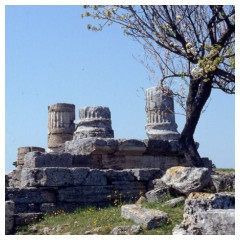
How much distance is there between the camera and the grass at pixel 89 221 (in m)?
9.20

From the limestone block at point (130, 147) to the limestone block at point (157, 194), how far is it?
3449 millimetres

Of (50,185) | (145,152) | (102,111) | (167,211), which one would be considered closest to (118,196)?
(50,185)

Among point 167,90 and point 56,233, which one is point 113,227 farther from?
point 167,90

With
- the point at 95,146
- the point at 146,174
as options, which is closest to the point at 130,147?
the point at 95,146

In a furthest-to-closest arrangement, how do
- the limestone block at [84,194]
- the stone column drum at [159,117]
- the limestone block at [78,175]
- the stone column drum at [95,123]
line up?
the stone column drum at [159,117] < the stone column drum at [95,123] < the limestone block at [78,175] < the limestone block at [84,194]

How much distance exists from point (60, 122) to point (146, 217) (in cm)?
1257

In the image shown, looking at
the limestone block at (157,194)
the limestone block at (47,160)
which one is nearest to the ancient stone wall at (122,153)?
the limestone block at (47,160)

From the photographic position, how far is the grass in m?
9.20

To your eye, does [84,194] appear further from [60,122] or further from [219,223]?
[60,122]

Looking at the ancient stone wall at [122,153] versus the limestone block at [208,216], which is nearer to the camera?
the limestone block at [208,216]

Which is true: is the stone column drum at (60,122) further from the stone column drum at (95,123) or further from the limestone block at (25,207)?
the limestone block at (25,207)

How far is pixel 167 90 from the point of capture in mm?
15430

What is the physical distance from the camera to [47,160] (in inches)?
483

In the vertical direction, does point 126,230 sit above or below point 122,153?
below
